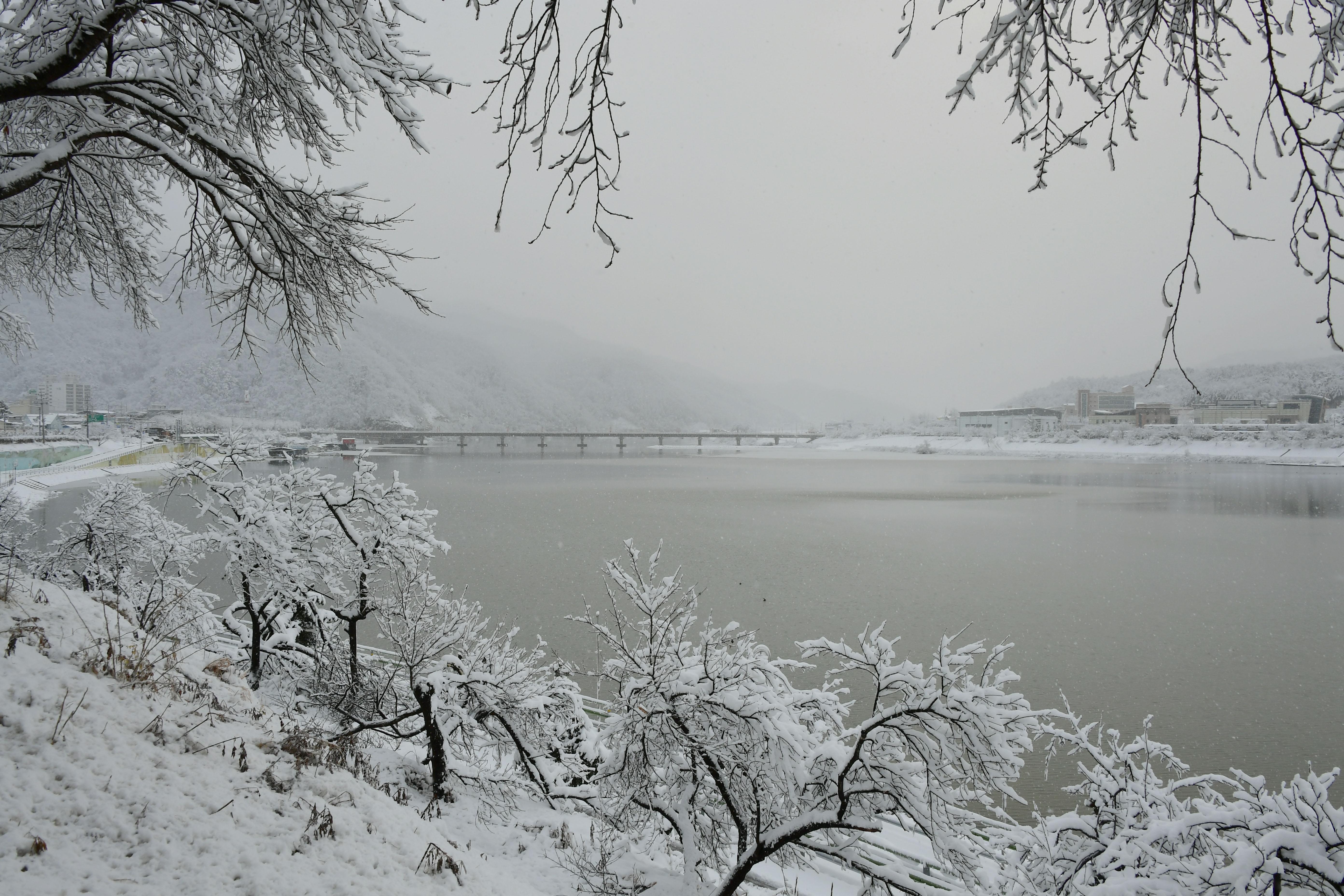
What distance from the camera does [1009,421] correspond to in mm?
124125

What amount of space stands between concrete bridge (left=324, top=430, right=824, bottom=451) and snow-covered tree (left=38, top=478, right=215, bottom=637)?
324 feet

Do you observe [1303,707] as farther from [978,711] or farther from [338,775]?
[338,775]

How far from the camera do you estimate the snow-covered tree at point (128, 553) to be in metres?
8.77

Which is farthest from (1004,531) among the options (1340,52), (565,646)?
(1340,52)

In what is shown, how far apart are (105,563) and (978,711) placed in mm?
13890

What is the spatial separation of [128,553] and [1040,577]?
25505 millimetres

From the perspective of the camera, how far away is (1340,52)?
7.78 ft

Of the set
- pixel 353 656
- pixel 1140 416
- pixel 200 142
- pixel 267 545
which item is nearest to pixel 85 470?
pixel 267 545

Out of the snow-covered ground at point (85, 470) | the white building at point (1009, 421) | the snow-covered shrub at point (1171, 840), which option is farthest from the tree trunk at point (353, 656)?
the white building at point (1009, 421)

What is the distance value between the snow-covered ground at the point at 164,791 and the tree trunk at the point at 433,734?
2.17 m

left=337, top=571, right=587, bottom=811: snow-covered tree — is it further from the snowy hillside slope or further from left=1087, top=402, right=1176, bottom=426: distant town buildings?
left=1087, top=402, right=1176, bottom=426: distant town buildings

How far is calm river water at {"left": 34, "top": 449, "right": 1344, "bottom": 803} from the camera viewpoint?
11.6 m

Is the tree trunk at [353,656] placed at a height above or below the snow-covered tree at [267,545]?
below

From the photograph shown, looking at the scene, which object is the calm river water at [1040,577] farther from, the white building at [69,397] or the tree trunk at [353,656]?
the white building at [69,397]
